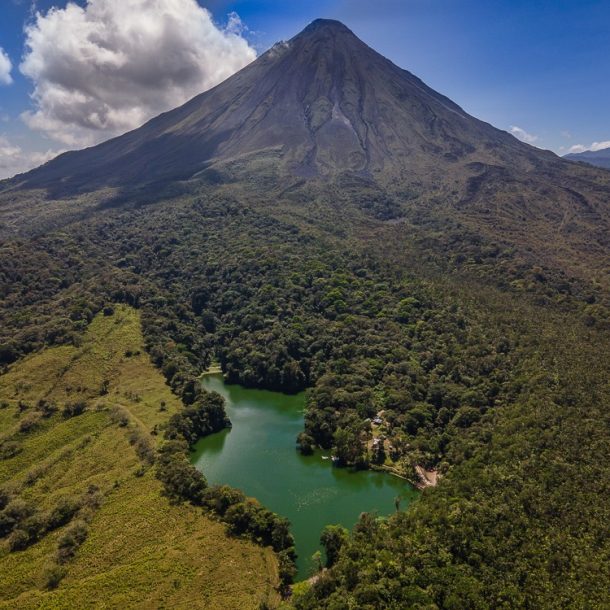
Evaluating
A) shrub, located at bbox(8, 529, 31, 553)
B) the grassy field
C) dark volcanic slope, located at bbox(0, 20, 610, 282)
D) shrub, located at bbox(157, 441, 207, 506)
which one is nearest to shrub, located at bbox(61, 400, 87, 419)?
the grassy field

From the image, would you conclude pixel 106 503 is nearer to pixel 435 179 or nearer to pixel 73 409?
pixel 73 409

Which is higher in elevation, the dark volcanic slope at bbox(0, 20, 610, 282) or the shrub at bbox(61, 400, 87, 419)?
the dark volcanic slope at bbox(0, 20, 610, 282)

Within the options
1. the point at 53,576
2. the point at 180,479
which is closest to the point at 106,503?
the point at 180,479

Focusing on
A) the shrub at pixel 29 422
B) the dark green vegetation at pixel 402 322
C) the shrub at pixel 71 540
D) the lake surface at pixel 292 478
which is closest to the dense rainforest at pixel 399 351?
the dark green vegetation at pixel 402 322

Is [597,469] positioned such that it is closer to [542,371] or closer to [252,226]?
[542,371]

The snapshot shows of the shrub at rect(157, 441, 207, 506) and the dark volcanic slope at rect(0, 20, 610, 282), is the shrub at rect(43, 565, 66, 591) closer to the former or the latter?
the shrub at rect(157, 441, 207, 506)
